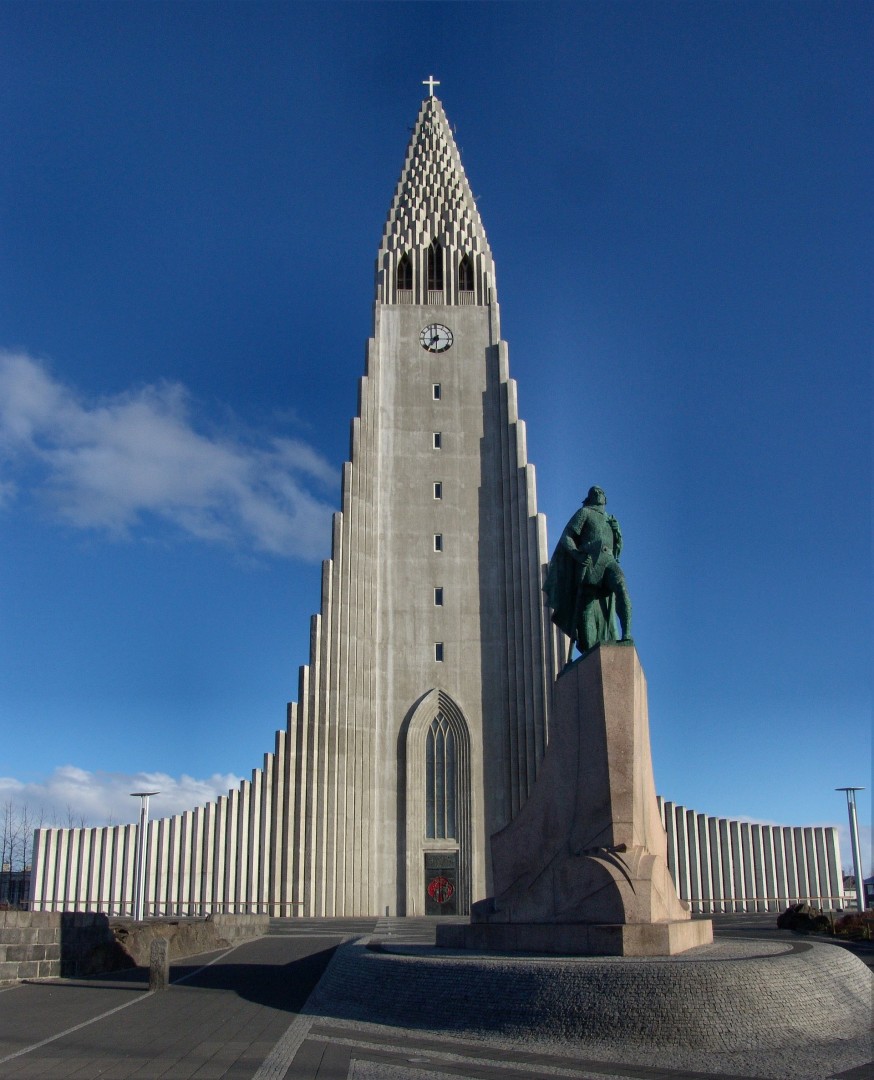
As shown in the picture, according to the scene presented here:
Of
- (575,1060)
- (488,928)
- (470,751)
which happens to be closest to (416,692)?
(470,751)

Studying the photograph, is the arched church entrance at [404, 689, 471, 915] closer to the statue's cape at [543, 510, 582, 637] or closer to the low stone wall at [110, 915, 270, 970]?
the low stone wall at [110, 915, 270, 970]

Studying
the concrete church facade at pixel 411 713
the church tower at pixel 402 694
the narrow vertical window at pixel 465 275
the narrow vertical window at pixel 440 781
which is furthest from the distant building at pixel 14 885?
the narrow vertical window at pixel 465 275

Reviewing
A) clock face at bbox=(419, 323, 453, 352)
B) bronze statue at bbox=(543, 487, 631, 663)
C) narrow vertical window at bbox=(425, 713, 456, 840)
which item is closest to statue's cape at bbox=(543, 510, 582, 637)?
bronze statue at bbox=(543, 487, 631, 663)

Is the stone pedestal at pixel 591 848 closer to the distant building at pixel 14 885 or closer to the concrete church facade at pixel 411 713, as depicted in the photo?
the concrete church facade at pixel 411 713

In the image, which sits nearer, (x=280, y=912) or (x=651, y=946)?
(x=651, y=946)

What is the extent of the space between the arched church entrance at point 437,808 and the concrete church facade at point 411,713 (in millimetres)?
56

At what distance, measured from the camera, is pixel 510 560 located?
38.4 m

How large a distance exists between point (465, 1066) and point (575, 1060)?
0.97 metres

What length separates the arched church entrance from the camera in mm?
35375

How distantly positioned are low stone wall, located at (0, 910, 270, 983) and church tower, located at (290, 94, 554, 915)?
15.1 metres

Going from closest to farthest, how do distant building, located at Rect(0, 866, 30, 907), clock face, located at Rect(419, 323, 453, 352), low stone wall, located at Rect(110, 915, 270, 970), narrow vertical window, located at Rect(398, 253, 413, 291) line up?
low stone wall, located at Rect(110, 915, 270, 970)
clock face, located at Rect(419, 323, 453, 352)
narrow vertical window, located at Rect(398, 253, 413, 291)
distant building, located at Rect(0, 866, 30, 907)

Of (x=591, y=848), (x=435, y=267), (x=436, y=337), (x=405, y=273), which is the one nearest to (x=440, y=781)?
(x=436, y=337)

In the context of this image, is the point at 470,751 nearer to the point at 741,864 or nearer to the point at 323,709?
the point at 323,709

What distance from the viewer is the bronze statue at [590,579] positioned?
14.1m
